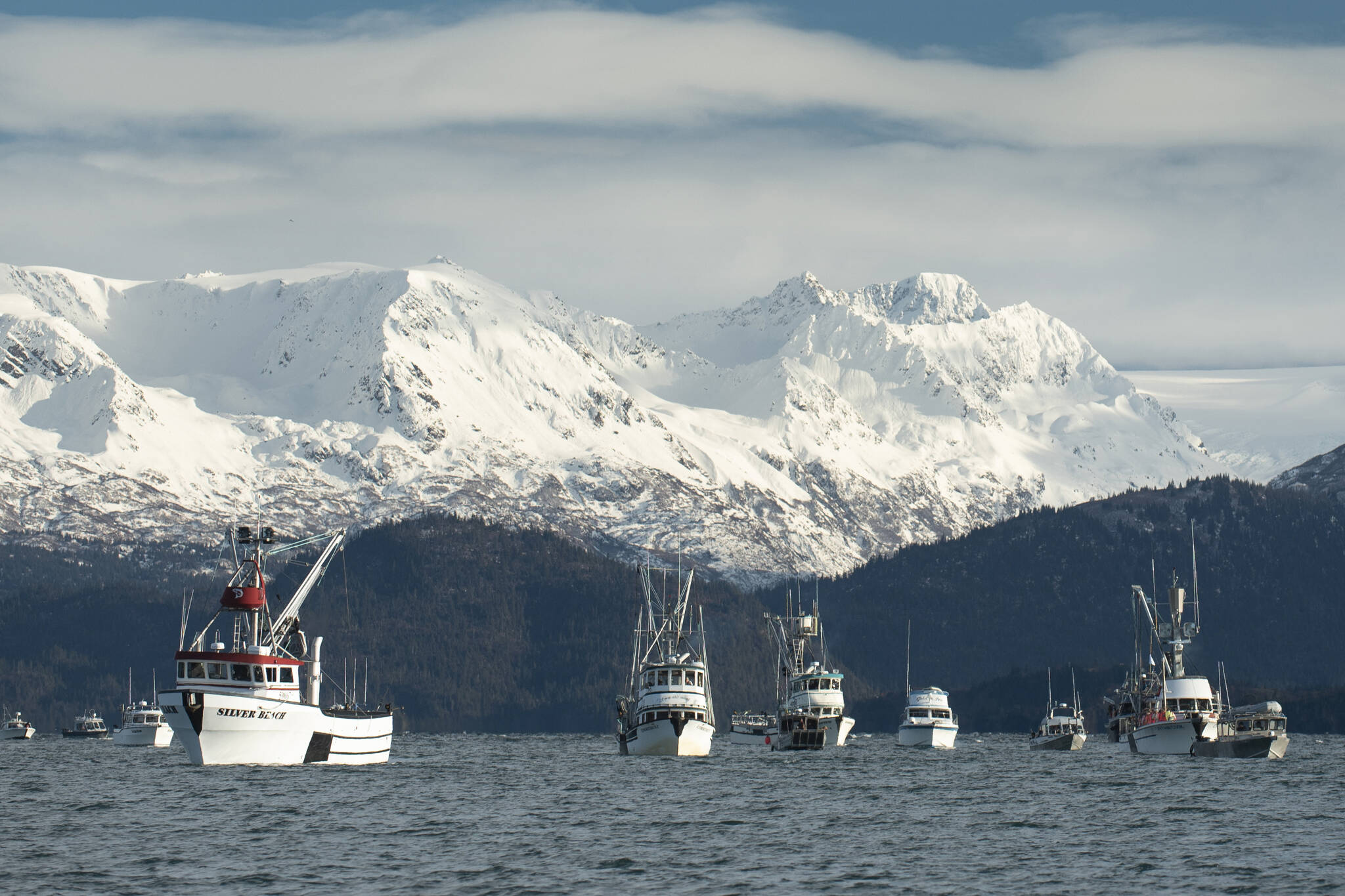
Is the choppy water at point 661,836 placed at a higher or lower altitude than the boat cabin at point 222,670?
lower

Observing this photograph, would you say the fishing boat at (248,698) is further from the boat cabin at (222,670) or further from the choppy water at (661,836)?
the choppy water at (661,836)

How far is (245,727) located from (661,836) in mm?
67509

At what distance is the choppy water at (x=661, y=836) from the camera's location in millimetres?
107188

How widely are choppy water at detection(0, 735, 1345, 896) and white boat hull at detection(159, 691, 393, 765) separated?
2.45 m

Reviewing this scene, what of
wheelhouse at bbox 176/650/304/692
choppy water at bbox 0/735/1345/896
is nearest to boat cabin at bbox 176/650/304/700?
wheelhouse at bbox 176/650/304/692

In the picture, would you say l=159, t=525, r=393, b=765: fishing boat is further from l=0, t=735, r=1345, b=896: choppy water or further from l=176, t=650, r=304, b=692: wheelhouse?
l=0, t=735, r=1345, b=896: choppy water

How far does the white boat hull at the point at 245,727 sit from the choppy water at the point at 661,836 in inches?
96.6

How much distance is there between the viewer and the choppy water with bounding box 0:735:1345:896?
352 ft

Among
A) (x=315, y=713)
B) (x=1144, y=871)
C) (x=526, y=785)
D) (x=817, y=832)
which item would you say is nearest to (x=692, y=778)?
(x=526, y=785)

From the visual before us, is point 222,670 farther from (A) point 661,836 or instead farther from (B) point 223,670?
(A) point 661,836

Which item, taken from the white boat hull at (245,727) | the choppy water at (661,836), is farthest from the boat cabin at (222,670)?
the choppy water at (661,836)

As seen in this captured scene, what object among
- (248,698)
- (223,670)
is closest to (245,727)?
(248,698)

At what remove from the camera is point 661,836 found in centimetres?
13112

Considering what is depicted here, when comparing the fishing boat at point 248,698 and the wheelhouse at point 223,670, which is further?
the fishing boat at point 248,698
